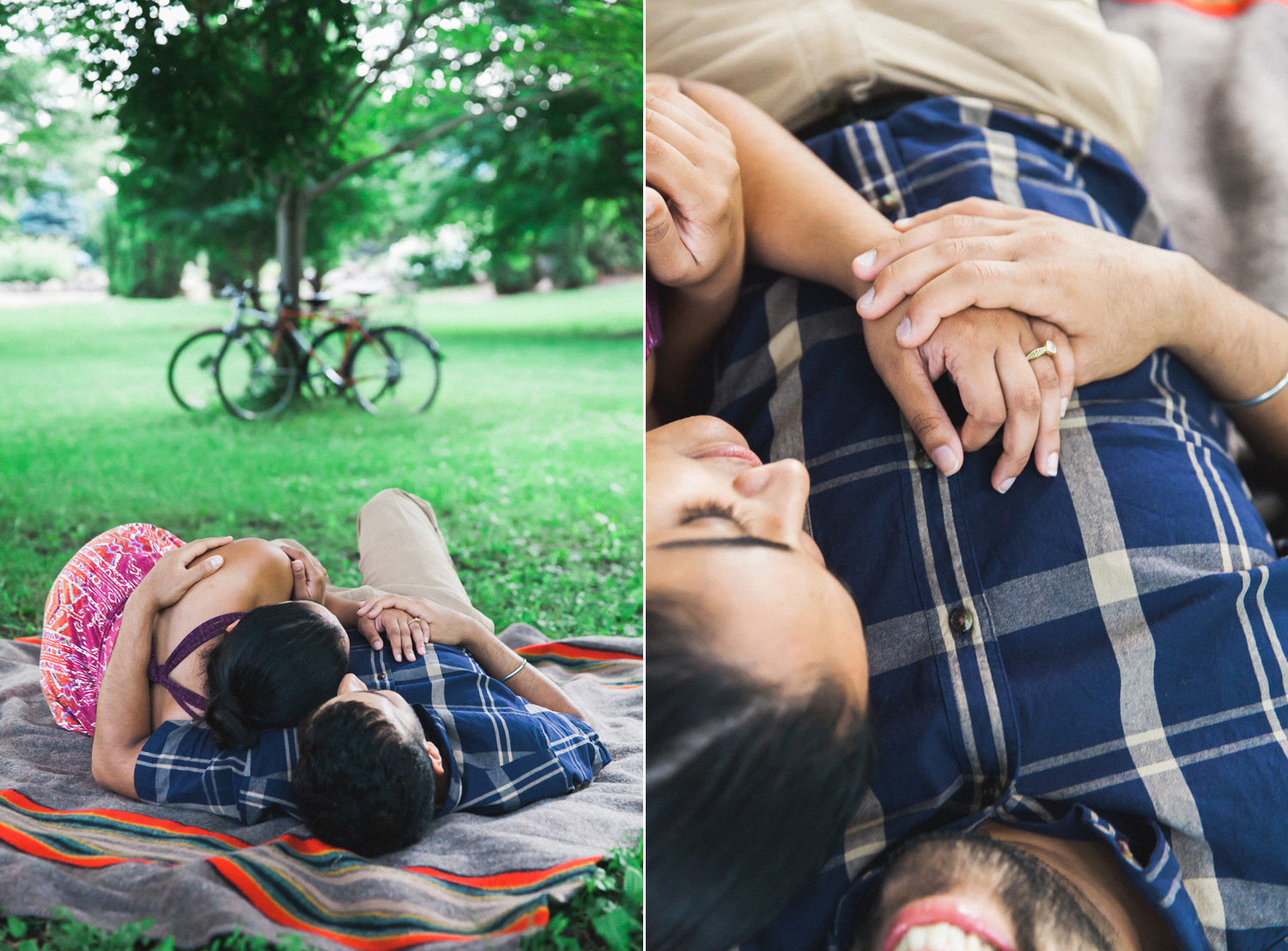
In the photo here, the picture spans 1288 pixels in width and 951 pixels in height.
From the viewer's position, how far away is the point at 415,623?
635 millimetres

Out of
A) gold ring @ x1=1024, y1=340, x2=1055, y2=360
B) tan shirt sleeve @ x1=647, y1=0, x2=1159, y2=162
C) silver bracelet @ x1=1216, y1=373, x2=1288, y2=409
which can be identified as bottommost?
silver bracelet @ x1=1216, y1=373, x2=1288, y2=409

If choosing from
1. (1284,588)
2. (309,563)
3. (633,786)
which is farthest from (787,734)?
(1284,588)

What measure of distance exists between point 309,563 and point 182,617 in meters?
0.10

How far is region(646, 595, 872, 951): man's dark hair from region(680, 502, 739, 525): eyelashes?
0.18ft

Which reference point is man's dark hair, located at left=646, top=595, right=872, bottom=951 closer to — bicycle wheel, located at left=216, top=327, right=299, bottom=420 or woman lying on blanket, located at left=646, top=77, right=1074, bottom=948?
woman lying on blanket, located at left=646, top=77, right=1074, bottom=948

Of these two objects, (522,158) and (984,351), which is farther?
(522,158)

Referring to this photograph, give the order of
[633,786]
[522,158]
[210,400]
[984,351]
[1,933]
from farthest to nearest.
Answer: [522,158] < [210,400] < [984,351] < [633,786] < [1,933]

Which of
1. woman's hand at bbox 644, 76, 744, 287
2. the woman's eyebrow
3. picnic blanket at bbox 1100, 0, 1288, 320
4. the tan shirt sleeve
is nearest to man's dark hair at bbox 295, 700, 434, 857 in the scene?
the woman's eyebrow

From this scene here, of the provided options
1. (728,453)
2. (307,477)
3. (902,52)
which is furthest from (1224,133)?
(307,477)

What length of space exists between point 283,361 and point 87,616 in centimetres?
33

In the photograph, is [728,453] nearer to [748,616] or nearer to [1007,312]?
[748,616]

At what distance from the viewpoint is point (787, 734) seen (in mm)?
478

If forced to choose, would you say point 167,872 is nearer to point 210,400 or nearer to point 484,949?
point 484,949

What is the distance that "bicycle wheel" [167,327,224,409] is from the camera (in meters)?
Result: 0.80
